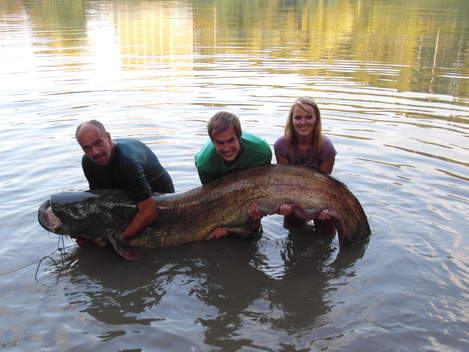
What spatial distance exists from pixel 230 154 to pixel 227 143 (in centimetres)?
18

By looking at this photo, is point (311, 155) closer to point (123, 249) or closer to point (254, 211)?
point (254, 211)

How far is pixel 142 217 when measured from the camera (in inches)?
167

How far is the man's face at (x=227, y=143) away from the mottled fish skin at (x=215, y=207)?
0.92 feet

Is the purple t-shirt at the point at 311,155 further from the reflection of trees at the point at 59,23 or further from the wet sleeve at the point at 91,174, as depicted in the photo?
the reflection of trees at the point at 59,23

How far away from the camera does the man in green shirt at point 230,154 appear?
393 cm

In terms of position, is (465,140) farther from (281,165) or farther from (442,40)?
(442,40)

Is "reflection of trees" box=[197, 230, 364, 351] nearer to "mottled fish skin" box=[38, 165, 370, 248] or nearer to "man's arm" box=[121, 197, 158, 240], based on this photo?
"mottled fish skin" box=[38, 165, 370, 248]

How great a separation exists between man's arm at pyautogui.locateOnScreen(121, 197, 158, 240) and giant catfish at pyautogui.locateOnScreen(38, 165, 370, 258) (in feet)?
0.24

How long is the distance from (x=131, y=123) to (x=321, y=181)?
4.83m

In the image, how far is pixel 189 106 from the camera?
905 centimetres

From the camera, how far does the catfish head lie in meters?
4.15

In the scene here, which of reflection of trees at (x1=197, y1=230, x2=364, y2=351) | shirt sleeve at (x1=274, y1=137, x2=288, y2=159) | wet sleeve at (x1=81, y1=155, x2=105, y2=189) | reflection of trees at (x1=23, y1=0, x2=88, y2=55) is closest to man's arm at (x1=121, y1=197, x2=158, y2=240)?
wet sleeve at (x1=81, y1=155, x2=105, y2=189)

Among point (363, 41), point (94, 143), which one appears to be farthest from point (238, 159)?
point (363, 41)

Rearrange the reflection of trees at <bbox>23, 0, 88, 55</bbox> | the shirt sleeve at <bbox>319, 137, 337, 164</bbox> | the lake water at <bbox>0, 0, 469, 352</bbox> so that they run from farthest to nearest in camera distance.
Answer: the reflection of trees at <bbox>23, 0, 88, 55</bbox>
the shirt sleeve at <bbox>319, 137, 337, 164</bbox>
the lake water at <bbox>0, 0, 469, 352</bbox>
